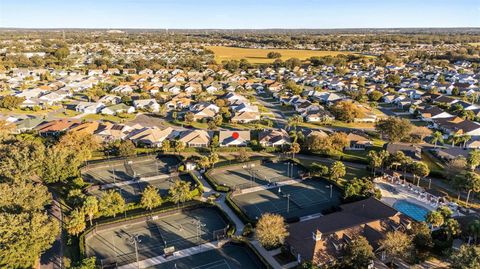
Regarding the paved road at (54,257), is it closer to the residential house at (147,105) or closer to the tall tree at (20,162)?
the tall tree at (20,162)

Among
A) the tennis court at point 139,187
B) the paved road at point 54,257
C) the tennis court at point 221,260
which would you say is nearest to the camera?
the paved road at point 54,257

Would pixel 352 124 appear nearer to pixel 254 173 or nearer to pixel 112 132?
pixel 254 173

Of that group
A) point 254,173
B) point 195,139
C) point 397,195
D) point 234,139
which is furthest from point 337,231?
point 195,139

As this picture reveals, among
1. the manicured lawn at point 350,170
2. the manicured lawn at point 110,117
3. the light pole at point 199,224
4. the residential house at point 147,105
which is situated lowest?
the light pole at point 199,224

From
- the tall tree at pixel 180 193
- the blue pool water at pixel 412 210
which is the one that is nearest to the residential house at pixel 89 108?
the tall tree at pixel 180 193

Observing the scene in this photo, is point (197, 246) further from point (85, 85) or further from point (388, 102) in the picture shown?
point (85, 85)

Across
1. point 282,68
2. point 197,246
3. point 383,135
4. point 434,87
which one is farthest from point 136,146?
point 282,68
